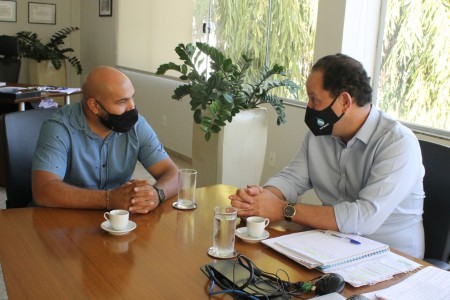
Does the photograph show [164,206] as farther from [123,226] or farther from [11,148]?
[11,148]

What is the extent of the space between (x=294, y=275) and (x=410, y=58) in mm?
2266

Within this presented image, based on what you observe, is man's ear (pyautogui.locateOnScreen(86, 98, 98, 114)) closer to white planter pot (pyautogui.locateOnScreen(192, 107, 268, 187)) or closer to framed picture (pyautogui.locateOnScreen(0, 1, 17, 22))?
white planter pot (pyautogui.locateOnScreen(192, 107, 268, 187))

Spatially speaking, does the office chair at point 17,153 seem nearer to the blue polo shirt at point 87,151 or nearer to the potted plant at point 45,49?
the blue polo shirt at point 87,151

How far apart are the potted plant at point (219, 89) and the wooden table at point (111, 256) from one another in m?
1.36

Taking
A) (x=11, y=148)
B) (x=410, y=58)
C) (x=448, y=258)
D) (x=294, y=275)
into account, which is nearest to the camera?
(x=294, y=275)

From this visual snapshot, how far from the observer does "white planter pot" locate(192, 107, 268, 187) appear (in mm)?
3109

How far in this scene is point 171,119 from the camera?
5.36 metres

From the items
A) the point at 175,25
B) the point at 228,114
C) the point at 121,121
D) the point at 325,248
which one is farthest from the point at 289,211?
the point at 175,25

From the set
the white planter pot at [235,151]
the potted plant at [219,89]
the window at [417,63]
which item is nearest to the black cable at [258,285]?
the potted plant at [219,89]

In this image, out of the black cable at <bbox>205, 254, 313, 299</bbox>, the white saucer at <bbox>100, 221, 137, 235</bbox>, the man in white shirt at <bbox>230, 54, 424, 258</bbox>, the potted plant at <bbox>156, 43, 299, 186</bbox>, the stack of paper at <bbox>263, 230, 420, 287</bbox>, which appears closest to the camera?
the black cable at <bbox>205, 254, 313, 299</bbox>

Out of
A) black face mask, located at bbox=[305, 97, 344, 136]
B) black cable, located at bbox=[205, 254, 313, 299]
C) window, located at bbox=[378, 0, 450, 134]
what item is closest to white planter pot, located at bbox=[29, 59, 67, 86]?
window, located at bbox=[378, 0, 450, 134]

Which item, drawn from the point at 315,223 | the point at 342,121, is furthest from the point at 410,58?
the point at 315,223

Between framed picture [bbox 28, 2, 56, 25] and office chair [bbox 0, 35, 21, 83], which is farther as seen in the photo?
framed picture [bbox 28, 2, 56, 25]

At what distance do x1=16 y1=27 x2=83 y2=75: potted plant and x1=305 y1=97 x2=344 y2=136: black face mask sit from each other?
555 centimetres
